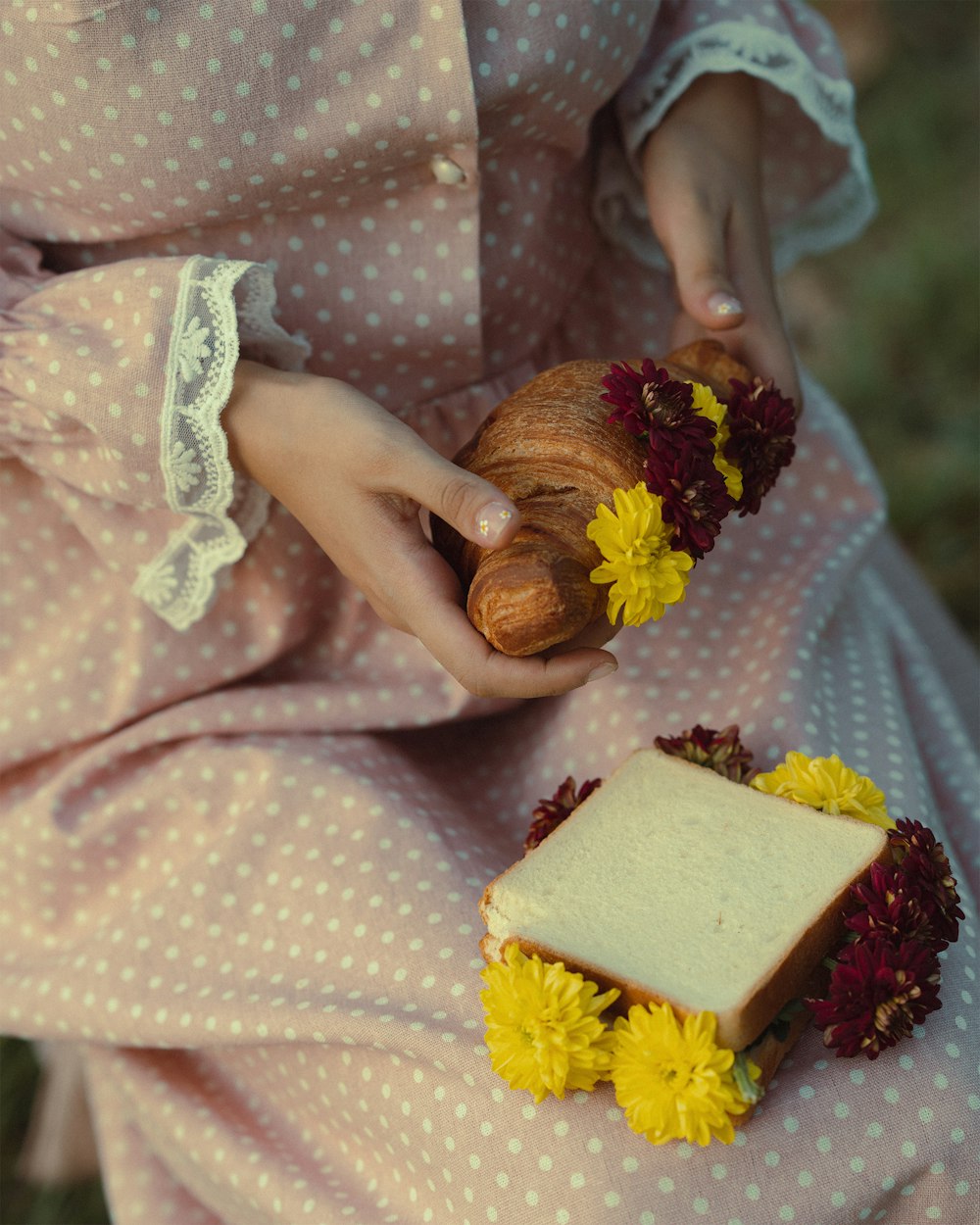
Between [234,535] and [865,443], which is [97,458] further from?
[865,443]

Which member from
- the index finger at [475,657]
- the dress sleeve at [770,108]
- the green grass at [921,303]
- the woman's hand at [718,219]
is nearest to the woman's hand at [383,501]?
the index finger at [475,657]

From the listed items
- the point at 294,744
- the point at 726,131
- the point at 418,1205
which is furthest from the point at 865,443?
the point at 418,1205

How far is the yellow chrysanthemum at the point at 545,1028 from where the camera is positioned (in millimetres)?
792

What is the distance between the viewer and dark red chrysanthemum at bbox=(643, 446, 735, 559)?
33.5 inches

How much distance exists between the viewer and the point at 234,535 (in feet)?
3.56

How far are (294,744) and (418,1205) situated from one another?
41 centimetres

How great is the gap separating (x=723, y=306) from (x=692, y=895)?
1.67ft

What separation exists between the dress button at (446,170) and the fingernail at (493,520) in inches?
14.2

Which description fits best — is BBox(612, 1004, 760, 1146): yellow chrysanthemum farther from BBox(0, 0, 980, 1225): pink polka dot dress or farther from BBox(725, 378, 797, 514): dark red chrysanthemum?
BBox(725, 378, 797, 514): dark red chrysanthemum

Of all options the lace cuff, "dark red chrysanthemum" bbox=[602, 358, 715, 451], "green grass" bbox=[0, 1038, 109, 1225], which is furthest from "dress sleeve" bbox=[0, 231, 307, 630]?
"green grass" bbox=[0, 1038, 109, 1225]

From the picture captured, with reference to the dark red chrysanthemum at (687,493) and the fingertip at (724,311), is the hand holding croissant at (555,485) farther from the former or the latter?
the fingertip at (724,311)

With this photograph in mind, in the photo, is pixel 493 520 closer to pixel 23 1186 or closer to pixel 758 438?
pixel 758 438

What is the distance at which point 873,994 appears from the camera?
31.8 inches

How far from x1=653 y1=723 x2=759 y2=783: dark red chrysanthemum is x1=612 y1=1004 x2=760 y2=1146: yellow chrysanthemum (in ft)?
0.81
